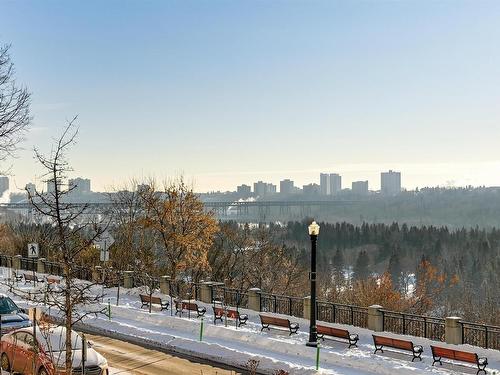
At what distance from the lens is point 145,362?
68.3 feet

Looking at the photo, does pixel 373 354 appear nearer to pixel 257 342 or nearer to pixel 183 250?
pixel 257 342

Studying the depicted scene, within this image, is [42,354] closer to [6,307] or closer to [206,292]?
[6,307]

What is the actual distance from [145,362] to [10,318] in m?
5.79

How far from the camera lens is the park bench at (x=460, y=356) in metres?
18.7

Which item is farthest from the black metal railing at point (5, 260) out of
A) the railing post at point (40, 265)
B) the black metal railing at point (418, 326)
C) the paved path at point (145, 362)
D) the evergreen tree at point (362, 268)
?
the evergreen tree at point (362, 268)

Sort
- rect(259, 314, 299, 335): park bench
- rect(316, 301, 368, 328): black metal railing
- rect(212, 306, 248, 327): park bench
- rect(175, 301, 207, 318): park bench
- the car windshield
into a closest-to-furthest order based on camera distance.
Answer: the car windshield < rect(259, 314, 299, 335): park bench < rect(212, 306, 248, 327): park bench < rect(316, 301, 368, 328): black metal railing < rect(175, 301, 207, 318): park bench

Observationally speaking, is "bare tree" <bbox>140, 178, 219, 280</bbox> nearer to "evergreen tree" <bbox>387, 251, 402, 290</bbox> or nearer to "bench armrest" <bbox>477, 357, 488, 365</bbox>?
"bench armrest" <bbox>477, 357, 488, 365</bbox>

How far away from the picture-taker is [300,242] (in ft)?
534

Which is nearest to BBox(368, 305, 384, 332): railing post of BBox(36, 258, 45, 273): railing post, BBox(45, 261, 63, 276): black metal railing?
BBox(45, 261, 63, 276): black metal railing

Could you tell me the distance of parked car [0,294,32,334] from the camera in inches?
876

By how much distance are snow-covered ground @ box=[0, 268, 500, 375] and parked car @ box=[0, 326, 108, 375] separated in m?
5.74

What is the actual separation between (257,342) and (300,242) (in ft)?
460

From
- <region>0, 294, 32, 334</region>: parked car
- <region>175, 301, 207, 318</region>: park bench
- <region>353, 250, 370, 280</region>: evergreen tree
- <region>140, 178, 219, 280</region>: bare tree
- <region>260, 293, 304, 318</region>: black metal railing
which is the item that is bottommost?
<region>353, 250, 370, 280</region>: evergreen tree

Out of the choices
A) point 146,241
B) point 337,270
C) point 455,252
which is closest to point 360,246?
point 455,252
